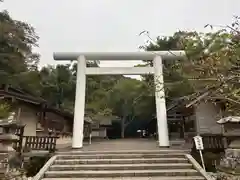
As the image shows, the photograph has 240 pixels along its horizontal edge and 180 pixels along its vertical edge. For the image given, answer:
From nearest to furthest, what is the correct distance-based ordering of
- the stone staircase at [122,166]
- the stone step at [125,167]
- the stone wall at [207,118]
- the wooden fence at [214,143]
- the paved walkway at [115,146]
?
the stone staircase at [122,166], the stone step at [125,167], the wooden fence at [214,143], the paved walkway at [115,146], the stone wall at [207,118]

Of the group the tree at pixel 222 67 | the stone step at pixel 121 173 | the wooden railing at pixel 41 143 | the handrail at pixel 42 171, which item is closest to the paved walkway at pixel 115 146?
the wooden railing at pixel 41 143

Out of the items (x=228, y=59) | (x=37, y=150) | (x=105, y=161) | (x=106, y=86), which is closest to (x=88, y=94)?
(x=106, y=86)

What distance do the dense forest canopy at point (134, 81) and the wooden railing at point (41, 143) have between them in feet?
13.0

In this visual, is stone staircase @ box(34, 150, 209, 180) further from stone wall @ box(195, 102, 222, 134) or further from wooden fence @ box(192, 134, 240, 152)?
stone wall @ box(195, 102, 222, 134)

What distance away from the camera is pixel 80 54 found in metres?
13.5

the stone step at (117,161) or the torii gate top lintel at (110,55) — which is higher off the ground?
the torii gate top lintel at (110,55)

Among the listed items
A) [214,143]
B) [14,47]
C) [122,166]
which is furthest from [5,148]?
[14,47]

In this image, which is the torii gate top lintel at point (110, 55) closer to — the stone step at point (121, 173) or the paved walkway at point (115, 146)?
the paved walkway at point (115, 146)

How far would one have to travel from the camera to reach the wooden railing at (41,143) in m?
11.0

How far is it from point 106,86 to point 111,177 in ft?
92.6

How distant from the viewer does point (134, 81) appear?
29.6 meters

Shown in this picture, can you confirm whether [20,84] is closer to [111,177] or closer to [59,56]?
[59,56]

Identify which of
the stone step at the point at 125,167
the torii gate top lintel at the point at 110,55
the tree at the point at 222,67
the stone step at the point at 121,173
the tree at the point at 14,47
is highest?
the tree at the point at 14,47

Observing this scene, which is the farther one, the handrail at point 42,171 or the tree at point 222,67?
the handrail at point 42,171
